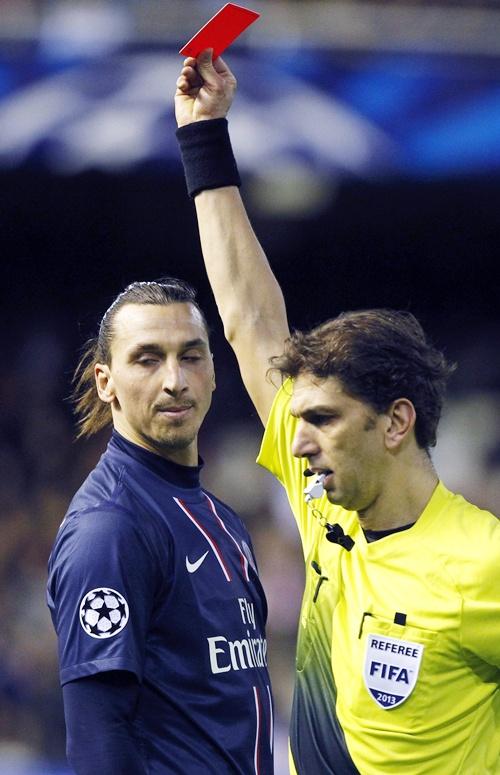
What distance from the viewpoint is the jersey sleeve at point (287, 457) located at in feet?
11.8

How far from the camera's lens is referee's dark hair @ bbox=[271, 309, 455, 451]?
3.25m

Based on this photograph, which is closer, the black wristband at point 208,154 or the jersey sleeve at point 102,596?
the jersey sleeve at point 102,596

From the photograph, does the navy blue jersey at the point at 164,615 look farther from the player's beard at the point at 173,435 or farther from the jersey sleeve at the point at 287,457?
the jersey sleeve at the point at 287,457

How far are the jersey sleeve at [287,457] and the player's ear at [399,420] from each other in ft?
1.28

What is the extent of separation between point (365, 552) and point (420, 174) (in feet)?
17.8

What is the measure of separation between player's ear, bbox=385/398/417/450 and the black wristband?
0.99 meters

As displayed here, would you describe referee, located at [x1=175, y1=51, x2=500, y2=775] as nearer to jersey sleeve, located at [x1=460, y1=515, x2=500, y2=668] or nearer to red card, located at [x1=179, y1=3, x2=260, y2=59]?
jersey sleeve, located at [x1=460, y1=515, x2=500, y2=668]

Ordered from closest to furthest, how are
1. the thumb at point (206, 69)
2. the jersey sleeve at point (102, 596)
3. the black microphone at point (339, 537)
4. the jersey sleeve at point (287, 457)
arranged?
the jersey sleeve at point (102, 596) < the black microphone at point (339, 537) < the jersey sleeve at point (287, 457) < the thumb at point (206, 69)

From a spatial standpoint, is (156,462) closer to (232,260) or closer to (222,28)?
(232,260)

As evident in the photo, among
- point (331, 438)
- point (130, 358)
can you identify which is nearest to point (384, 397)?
point (331, 438)

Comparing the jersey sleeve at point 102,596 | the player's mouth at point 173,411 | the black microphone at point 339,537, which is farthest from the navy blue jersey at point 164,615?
the black microphone at point 339,537

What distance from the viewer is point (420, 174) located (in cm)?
838

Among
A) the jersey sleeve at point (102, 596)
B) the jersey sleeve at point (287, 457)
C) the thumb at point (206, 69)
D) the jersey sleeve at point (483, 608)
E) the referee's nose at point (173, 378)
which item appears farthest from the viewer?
the thumb at point (206, 69)

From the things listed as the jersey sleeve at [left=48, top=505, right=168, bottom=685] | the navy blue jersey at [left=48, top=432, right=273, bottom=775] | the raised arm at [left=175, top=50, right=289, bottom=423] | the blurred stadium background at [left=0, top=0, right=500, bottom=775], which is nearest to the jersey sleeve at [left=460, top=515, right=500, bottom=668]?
the navy blue jersey at [left=48, top=432, right=273, bottom=775]
